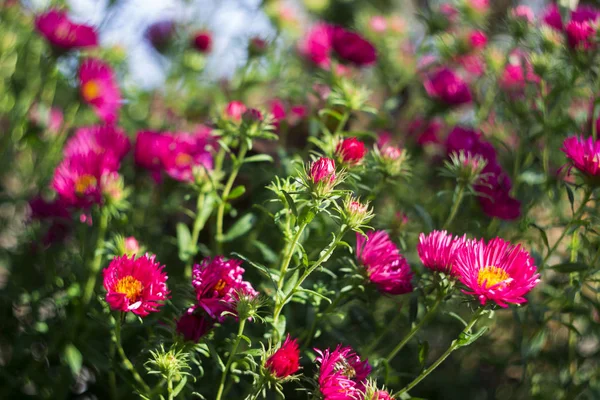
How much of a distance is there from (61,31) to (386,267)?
2.74 ft

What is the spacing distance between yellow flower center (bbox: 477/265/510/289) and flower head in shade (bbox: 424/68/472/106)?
2.02 ft

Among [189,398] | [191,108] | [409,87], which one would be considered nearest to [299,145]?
[191,108]

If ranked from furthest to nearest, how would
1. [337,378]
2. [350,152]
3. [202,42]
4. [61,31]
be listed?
1. [202,42]
2. [61,31]
3. [350,152]
4. [337,378]

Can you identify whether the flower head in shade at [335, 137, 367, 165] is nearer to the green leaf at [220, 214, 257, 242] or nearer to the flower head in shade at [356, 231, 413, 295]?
the flower head in shade at [356, 231, 413, 295]

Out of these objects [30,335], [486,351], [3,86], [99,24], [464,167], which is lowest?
[486,351]

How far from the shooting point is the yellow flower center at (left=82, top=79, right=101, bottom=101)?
1.39 m

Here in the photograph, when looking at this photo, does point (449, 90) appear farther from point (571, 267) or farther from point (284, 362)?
point (284, 362)

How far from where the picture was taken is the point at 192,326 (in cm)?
79

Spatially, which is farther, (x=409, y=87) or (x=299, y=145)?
(x=409, y=87)

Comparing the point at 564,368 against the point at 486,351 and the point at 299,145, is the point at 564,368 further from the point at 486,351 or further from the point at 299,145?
the point at 299,145

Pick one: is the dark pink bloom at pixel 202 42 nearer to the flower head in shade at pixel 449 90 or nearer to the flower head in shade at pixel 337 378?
the flower head in shade at pixel 449 90

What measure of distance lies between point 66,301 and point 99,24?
0.70 meters

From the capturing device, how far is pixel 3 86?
4.91 ft

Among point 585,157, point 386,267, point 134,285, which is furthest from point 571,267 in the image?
point 134,285
